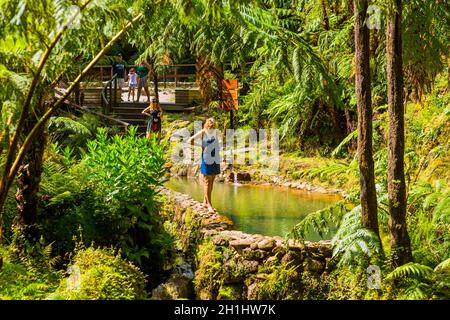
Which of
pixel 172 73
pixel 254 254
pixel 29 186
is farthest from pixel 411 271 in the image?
pixel 172 73

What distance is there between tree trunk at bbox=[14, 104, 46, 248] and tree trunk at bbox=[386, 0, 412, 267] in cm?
271

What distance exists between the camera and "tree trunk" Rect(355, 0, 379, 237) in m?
4.79

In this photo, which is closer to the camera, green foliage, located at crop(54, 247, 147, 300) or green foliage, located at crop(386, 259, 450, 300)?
green foliage, located at crop(54, 247, 147, 300)

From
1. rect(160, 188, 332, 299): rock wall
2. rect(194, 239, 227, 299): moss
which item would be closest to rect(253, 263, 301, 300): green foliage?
rect(160, 188, 332, 299): rock wall

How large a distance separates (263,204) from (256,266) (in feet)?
9.90

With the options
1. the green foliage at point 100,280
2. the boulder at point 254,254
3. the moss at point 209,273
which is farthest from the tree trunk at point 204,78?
the green foliage at point 100,280

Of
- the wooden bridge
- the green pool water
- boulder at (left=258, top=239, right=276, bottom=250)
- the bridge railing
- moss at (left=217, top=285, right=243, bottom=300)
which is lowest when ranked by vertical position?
moss at (left=217, top=285, right=243, bottom=300)

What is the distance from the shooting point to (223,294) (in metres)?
5.77

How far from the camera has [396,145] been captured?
4758 mm

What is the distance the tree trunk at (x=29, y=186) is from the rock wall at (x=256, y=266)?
1.43 metres

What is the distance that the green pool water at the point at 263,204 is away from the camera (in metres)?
7.13

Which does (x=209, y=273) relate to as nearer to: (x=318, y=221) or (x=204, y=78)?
(x=318, y=221)

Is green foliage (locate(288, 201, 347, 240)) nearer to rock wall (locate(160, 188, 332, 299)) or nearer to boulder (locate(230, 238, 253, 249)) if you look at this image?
rock wall (locate(160, 188, 332, 299))
